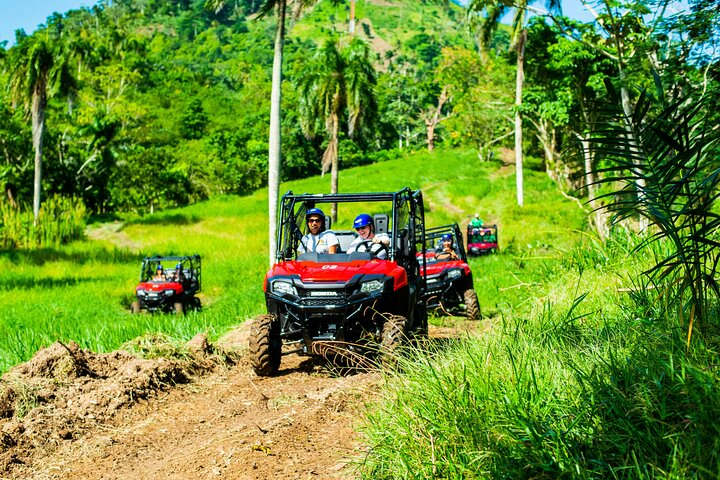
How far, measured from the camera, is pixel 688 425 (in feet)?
12.2

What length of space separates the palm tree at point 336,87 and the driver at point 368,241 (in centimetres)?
2567

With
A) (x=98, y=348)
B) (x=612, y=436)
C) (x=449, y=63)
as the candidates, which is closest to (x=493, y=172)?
(x=449, y=63)

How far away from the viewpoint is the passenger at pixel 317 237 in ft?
31.2

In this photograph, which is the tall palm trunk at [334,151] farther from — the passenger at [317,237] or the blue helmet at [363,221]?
the blue helmet at [363,221]

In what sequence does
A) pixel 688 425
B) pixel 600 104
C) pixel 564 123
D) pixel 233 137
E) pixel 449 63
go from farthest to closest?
pixel 233 137
pixel 449 63
pixel 564 123
pixel 600 104
pixel 688 425

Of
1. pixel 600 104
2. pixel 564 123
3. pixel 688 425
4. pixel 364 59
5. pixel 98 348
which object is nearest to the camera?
pixel 688 425

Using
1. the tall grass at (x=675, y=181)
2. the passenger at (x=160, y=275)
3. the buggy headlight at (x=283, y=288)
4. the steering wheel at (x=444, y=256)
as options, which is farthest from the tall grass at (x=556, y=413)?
the passenger at (x=160, y=275)

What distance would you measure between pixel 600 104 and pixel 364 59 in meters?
31.2

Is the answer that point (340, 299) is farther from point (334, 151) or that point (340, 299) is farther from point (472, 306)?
point (334, 151)

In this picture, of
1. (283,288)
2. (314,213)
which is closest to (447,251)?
(314,213)

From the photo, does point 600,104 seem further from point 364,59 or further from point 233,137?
point 233,137

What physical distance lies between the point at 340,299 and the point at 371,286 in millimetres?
376

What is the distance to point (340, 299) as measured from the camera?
838 centimetres

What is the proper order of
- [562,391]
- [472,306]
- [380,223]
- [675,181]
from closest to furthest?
[562,391] < [675,181] < [380,223] < [472,306]
